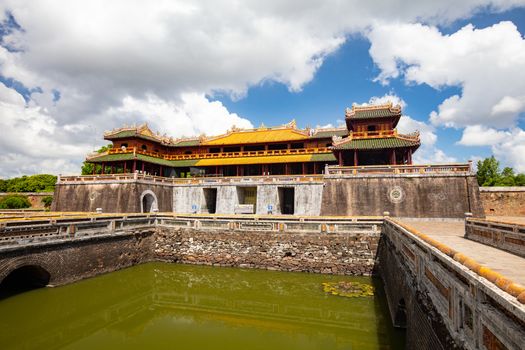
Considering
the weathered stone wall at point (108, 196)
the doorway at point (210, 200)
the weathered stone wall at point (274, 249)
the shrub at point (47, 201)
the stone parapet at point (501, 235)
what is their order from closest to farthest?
the stone parapet at point (501, 235) → the weathered stone wall at point (274, 249) → the weathered stone wall at point (108, 196) → the doorway at point (210, 200) → the shrub at point (47, 201)

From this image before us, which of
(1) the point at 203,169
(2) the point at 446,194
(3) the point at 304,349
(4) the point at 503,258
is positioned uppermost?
(1) the point at 203,169

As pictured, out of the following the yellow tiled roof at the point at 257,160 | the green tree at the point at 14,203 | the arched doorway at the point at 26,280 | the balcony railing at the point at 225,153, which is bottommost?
the arched doorway at the point at 26,280

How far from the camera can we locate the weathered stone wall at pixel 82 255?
13.6 m

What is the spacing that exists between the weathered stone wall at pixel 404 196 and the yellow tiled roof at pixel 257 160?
326 inches

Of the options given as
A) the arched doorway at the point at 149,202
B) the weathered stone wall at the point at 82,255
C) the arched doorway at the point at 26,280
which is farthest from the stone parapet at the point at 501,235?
the arched doorway at the point at 149,202

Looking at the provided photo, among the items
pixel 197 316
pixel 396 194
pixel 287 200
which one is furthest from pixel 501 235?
pixel 287 200

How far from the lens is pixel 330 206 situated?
25.6 meters

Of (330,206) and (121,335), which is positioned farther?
(330,206)

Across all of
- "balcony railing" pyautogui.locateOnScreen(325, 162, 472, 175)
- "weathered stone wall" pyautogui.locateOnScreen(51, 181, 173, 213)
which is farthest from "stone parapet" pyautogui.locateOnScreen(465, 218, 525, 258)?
"weathered stone wall" pyautogui.locateOnScreen(51, 181, 173, 213)

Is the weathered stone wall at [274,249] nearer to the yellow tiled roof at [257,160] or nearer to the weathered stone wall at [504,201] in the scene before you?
the weathered stone wall at [504,201]

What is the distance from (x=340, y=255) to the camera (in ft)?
58.8

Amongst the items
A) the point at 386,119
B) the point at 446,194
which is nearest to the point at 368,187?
the point at 446,194

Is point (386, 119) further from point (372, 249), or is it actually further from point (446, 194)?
point (372, 249)

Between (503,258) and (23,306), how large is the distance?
1783 cm
